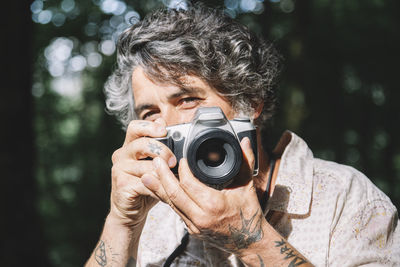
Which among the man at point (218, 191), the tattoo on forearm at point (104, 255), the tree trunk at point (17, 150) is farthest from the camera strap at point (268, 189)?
the tree trunk at point (17, 150)

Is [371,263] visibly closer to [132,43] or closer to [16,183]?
[132,43]

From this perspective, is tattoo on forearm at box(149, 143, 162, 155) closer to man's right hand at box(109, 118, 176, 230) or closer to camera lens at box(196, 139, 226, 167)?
man's right hand at box(109, 118, 176, 230)

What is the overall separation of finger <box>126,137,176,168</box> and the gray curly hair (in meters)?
0.37

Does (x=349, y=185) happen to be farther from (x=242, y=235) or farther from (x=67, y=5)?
(x=67, y=5)

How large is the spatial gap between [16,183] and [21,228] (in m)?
0.35

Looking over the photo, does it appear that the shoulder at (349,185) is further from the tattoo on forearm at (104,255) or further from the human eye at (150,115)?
the tattoo on forearm at (104,255)

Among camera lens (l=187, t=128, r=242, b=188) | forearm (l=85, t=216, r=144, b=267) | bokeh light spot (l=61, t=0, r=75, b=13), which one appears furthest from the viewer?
bokeh light spot (l=61, t=0, r=75, b=13)

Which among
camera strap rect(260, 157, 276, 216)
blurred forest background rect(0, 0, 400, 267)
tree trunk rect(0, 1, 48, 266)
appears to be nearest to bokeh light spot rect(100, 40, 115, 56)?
blurred forest background rect(0, 0, 400, 267)

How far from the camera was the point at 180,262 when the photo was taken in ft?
5.47

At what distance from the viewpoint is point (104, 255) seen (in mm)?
1580

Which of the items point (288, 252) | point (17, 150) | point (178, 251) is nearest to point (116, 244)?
point (178, 251)

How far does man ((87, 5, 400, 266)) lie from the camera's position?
1.17 metres

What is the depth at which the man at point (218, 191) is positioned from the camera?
1175mm

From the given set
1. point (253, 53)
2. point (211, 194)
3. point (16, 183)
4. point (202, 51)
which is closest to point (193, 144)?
point (211, 194)
